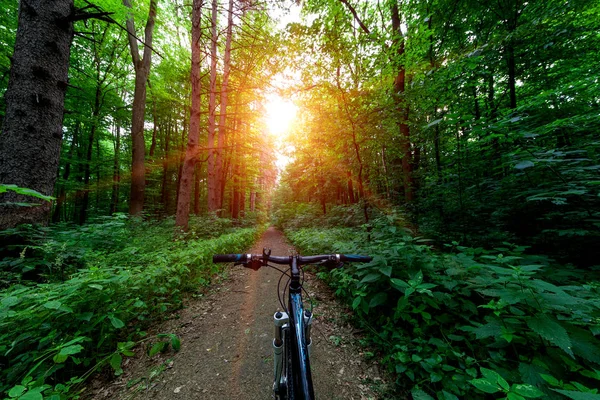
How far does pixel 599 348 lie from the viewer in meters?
1.44

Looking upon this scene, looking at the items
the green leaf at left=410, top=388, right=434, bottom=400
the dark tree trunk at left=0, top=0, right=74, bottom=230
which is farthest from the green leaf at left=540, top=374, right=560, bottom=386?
the dark tree trunk at left=0, top=0, right=74, bottom=230

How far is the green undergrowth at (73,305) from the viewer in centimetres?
193

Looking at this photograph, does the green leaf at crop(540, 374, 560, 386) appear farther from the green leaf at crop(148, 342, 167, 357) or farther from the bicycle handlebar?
the green leaf at crop(148, 342, 167, 357)

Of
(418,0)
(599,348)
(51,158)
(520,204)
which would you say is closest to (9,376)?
(51,158)

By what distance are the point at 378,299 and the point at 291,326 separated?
169cm

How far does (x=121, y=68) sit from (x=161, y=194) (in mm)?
11172

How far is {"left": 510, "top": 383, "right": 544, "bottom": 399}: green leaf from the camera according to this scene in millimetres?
1298

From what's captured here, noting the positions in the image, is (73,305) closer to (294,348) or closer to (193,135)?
(294,348)

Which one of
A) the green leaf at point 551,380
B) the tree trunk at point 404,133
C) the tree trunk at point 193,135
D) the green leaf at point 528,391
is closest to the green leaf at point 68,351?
the green leaf at point 528,391

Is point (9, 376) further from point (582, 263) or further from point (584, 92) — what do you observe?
point (584, 92)

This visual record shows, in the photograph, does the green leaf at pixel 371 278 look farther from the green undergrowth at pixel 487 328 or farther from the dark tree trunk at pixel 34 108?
the dark tree trunk at pixel 34 108

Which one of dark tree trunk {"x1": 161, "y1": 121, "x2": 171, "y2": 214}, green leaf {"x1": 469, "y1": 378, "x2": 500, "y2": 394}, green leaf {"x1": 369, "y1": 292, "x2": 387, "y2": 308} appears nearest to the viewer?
green leaf {"x1": 469, "y1": 378, "x2": 500, "y2": 394}

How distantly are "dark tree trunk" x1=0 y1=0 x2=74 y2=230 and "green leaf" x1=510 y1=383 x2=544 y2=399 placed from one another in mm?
6439

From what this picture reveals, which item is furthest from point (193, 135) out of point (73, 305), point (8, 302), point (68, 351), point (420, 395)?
point (420, 395)
